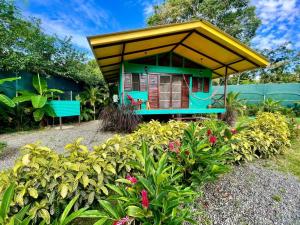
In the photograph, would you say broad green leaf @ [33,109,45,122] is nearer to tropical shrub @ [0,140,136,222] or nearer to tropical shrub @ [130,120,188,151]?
tropical shrub @ [130,120,188,151]

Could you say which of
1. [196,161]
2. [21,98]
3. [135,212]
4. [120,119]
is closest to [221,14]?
[120,119]

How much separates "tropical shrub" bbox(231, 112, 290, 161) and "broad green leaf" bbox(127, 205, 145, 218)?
256cm

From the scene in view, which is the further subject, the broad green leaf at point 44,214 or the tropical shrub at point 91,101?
the tropical shrub at point 91,101

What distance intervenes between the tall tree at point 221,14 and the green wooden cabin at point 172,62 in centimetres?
976

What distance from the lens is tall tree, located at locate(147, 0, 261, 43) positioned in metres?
16.0

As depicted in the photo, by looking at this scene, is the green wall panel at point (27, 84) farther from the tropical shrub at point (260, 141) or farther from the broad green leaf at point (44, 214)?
the tropical shrub at point (260, 141)

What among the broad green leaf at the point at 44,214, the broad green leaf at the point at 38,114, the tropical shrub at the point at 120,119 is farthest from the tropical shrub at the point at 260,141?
the broad green leaf at the point at 38,114

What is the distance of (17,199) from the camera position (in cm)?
164

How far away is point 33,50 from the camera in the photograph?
8336mm

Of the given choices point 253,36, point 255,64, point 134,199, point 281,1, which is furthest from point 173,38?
point 281,1

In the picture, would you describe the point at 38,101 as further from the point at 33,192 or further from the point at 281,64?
the point at 281,64

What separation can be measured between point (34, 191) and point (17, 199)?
143mm

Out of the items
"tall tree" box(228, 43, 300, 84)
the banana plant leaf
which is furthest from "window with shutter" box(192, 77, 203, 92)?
"tall tree" box(228, 43, 300, 84)

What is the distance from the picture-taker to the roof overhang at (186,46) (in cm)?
553
